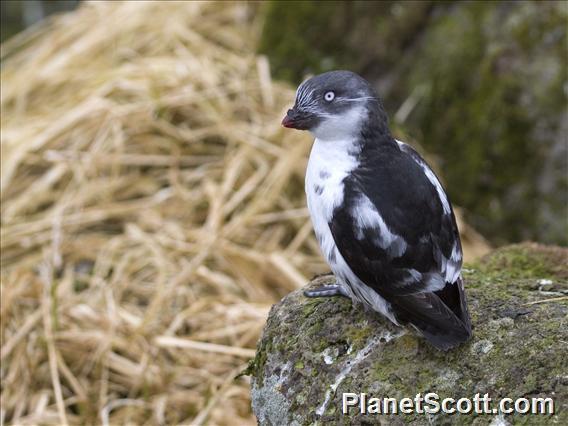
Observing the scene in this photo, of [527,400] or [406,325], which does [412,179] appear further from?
[527,400]

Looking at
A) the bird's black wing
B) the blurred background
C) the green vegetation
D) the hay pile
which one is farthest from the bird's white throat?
the green vegetation

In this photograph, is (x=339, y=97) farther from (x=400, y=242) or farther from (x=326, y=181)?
(x=400, y=242)

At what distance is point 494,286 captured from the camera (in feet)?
8.14

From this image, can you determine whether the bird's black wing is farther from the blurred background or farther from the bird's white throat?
the blurred background

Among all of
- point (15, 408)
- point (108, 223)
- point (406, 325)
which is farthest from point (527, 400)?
point (108, 223)

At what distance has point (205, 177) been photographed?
4.56 metres

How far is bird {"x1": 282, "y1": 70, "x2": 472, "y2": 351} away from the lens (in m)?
2.22

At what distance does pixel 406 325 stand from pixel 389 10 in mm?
3033

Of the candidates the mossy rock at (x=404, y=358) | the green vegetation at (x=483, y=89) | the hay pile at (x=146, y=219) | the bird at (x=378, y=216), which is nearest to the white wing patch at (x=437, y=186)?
the bird at (x=378, y=216)

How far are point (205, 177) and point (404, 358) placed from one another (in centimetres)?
253

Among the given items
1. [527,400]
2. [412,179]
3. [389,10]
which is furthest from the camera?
[389,10]

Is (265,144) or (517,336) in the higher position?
(517,336)

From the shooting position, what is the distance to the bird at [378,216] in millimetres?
2225

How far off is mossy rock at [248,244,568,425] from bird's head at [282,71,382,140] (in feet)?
1.67
